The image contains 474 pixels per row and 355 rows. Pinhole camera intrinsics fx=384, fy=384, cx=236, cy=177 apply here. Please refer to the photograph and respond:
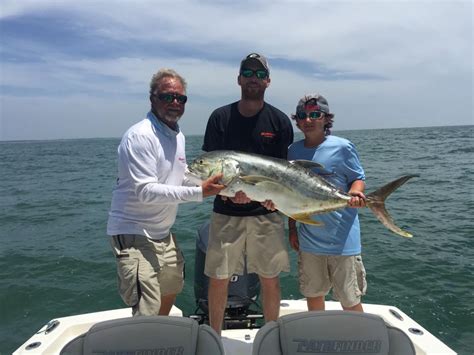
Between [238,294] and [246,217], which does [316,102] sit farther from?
[238,294]

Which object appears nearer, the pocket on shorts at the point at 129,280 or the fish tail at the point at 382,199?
the pocket on shorts at the point at 129,280

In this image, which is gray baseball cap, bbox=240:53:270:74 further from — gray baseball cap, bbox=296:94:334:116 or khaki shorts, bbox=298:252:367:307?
khaki shorts, bbox=298:252:367:307

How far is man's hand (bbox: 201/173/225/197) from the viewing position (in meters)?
3.34

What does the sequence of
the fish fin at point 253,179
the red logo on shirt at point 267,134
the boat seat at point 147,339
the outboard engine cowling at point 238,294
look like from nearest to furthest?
the boat seat at point 147,339 < the fish fin at point 253,179 < the red logo on shirt at point 267,134 < the outboard engine cowling at point 238,294

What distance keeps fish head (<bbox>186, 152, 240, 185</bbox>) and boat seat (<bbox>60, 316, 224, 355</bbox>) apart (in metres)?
1.47

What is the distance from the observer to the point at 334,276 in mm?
3643

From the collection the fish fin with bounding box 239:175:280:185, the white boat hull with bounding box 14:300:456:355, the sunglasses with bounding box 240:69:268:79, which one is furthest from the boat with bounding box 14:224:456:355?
the sunglasses with bounding box 240:69:268:79

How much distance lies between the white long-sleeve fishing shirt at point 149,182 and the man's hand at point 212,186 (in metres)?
0.05

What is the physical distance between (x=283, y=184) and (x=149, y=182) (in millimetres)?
1191

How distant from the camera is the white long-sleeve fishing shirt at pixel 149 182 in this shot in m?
3.28

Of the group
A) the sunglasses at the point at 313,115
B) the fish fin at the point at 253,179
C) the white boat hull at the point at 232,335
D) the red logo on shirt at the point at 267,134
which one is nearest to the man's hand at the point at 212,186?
the fish fin at the point at 253,179

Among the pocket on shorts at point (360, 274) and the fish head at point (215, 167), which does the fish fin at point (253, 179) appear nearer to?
the fish head at point (215, 167)

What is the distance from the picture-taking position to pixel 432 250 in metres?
8.65

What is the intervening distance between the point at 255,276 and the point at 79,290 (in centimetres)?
423
